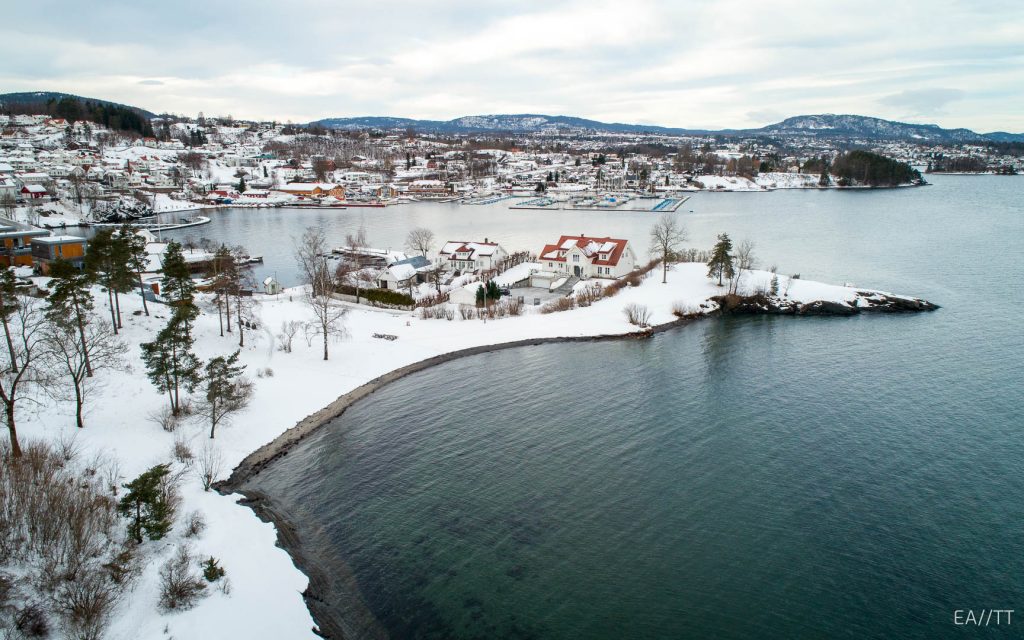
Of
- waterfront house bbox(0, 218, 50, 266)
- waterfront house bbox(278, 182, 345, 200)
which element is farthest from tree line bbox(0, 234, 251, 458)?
waterfront house bbox(278, 182, 345, 200)

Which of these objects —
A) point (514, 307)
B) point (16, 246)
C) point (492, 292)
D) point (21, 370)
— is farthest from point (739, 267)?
point (16, 246)

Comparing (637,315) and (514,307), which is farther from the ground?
(514,307)

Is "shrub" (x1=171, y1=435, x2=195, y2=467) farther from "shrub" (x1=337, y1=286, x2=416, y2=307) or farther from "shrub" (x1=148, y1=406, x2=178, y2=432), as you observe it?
"shrub" (x1=337, y1=286, x2=416, y2=307)

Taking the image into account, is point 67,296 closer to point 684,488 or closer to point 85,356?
point 85,356

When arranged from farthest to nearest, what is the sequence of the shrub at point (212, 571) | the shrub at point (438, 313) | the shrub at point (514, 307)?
1. the shrub at point (514, 307)
2. the shrub at point (438, 313)
3. the shrub at point (212, 571)

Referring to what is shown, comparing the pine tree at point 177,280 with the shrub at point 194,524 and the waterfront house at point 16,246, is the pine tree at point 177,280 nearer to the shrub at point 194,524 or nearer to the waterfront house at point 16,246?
the shrub at point 194,524

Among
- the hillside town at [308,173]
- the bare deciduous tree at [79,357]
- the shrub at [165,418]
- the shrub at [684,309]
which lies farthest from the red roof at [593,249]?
the hillside town at [308,173]

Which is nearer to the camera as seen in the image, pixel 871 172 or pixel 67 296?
pixel 67 296
